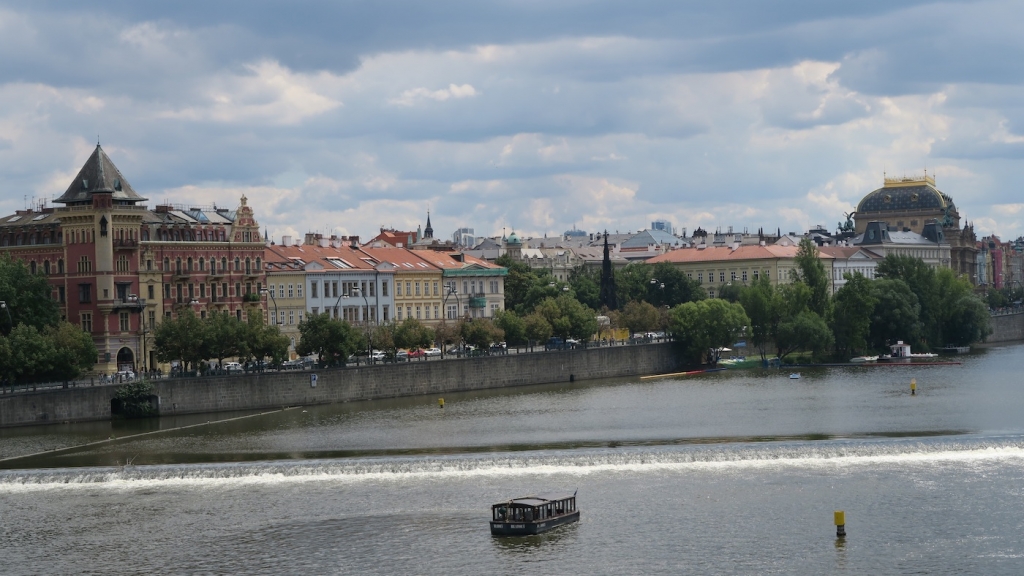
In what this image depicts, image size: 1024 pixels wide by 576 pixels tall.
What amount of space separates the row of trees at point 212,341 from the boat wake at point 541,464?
1198 inches

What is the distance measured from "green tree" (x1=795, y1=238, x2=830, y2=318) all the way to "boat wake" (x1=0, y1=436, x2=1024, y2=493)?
224ft

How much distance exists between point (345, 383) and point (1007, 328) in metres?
103

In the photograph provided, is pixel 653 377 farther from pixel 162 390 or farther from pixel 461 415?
pixel 162 390

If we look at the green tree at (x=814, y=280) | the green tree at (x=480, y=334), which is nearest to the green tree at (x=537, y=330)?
the green tree at (x=480, y=334)

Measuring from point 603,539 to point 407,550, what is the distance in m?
6.79

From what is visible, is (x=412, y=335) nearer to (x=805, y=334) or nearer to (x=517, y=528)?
(x=805, y=334)

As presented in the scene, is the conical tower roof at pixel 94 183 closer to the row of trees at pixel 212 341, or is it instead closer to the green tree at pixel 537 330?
the row of trees at pixel 212 341

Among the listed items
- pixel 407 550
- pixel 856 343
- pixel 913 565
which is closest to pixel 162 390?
pixel 407 550

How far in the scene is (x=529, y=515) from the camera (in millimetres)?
56781

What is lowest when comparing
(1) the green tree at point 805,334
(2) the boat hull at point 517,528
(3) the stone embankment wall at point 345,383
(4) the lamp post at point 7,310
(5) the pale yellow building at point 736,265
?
(2) the boat hull at point 517,528

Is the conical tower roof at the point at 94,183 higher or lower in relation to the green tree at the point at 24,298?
higher

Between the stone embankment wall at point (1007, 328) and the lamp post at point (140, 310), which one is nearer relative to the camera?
the lamp post at point (140, 310)

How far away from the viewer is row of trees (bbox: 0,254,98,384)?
93.8m

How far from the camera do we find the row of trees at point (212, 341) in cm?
10219
